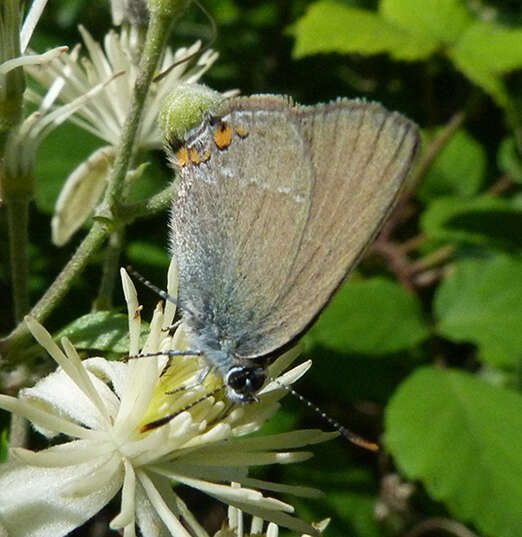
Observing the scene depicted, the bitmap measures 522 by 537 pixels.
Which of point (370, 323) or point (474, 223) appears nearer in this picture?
point (370, 323)

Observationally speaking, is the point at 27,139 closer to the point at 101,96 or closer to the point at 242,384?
the point at 101,96

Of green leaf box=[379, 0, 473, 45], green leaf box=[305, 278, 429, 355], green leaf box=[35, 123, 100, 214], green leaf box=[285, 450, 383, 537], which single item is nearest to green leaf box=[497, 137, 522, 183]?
green leaf box=[379, 0, 473, 45]

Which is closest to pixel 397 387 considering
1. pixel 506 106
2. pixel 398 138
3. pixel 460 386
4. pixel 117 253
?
pixel 460 386

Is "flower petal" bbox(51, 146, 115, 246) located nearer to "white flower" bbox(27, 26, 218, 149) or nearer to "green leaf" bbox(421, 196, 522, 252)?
"white flower" bbox(27, 26, 218, 149)

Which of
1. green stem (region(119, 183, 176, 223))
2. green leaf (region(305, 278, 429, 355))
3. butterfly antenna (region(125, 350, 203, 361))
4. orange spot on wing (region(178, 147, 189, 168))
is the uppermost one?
orange spot on wing (region(178, 147, 189, 168))

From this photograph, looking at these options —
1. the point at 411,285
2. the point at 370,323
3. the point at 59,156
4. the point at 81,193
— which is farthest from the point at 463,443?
the point at 59,156

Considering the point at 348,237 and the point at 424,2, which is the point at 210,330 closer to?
the point at 348,237
